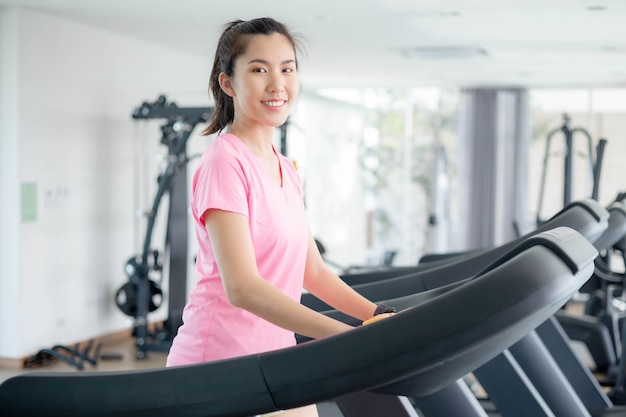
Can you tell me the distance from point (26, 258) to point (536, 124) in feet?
19.3

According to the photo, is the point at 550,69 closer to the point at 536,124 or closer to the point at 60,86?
the point at 536,124

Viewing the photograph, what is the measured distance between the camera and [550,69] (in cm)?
802

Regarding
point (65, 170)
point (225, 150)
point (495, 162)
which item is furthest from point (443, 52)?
point (225, 150)

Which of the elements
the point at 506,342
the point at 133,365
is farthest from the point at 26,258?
the point at 506,342

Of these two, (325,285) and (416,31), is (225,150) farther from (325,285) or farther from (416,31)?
(416,31)

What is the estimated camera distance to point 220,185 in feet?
4.16

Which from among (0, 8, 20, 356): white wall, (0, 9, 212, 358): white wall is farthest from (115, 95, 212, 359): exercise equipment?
(0, 8, 20, 356): white wall

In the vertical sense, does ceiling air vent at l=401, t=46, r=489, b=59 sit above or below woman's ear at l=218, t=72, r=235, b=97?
above

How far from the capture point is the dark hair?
139 cm

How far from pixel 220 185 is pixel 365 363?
407 mm

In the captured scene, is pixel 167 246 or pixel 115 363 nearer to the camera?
pixel 115 363

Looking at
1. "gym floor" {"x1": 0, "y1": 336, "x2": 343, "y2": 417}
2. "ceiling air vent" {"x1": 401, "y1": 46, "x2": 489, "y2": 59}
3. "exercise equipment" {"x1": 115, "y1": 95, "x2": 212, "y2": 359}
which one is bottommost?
"gym floor" {"x1": 0, "y1": 336, "x2": 343, "y2": 417}

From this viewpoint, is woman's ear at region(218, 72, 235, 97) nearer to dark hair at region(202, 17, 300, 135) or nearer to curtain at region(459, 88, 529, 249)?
dark hair at region(202, 17, 300, 135)

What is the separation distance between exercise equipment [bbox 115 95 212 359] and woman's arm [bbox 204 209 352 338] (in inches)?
177
